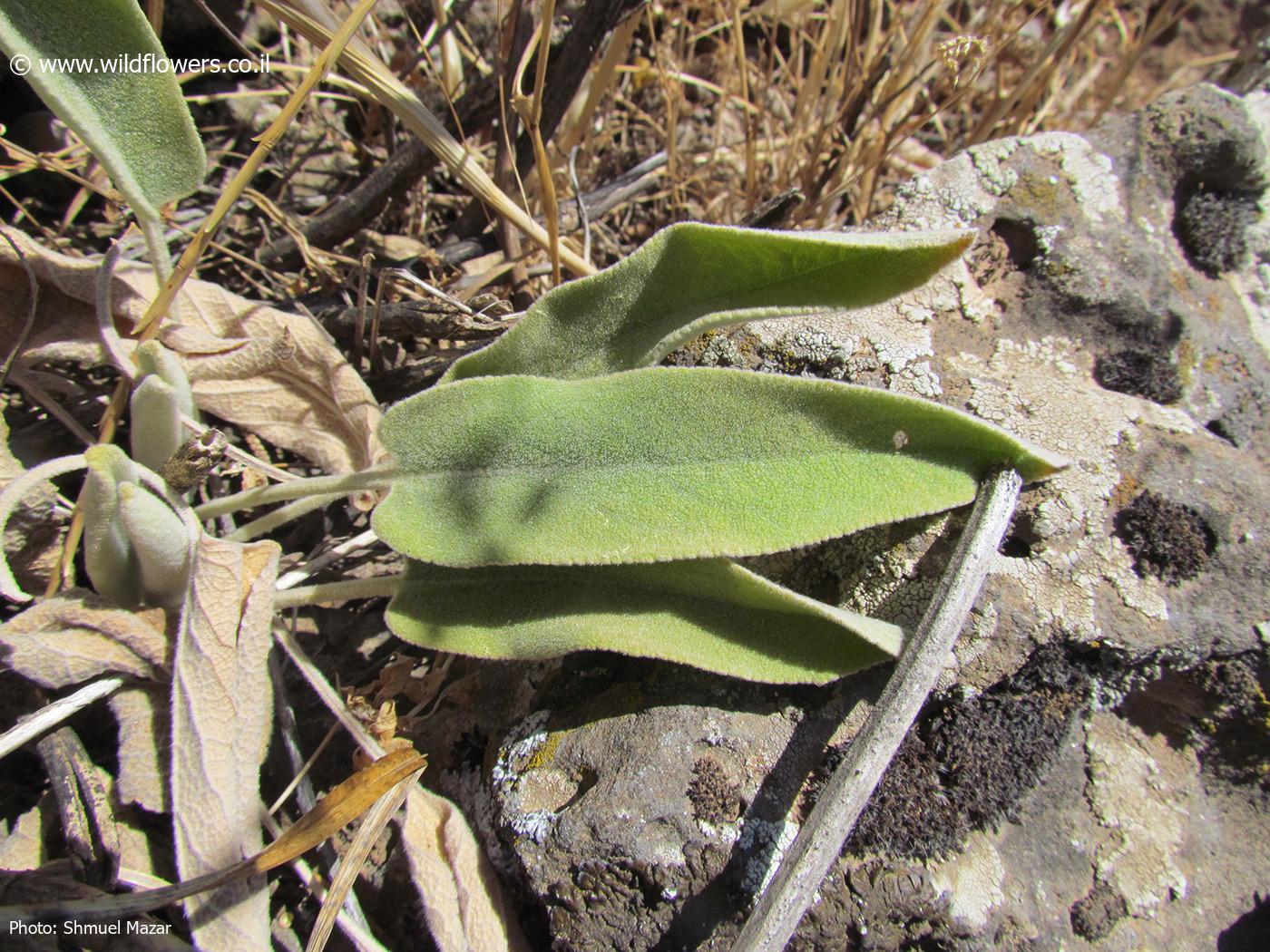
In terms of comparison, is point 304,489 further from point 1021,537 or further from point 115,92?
point 1021,537

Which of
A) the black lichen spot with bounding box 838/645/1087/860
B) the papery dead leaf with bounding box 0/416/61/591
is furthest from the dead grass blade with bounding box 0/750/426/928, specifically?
the black lichen spot with bounding box 838/645/1087/860

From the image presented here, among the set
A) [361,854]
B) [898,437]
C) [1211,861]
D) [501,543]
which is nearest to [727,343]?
[898,437]

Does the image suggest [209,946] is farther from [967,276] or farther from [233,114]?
[233,114]

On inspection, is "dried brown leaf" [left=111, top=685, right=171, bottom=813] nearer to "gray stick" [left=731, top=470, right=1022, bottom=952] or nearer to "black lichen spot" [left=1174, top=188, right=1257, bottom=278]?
"gray stick" [left=731, top=470, right=1022, bottom=952]

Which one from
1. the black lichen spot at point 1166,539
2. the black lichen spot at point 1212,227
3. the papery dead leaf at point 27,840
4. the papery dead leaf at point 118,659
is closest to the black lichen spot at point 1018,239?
the black lichen spot at point 1212,227

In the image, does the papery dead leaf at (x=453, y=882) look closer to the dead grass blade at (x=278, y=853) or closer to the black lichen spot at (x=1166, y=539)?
the dead grass blade at (x=278, y=853)

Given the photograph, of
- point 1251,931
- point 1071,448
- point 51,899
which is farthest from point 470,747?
point 1251,931
